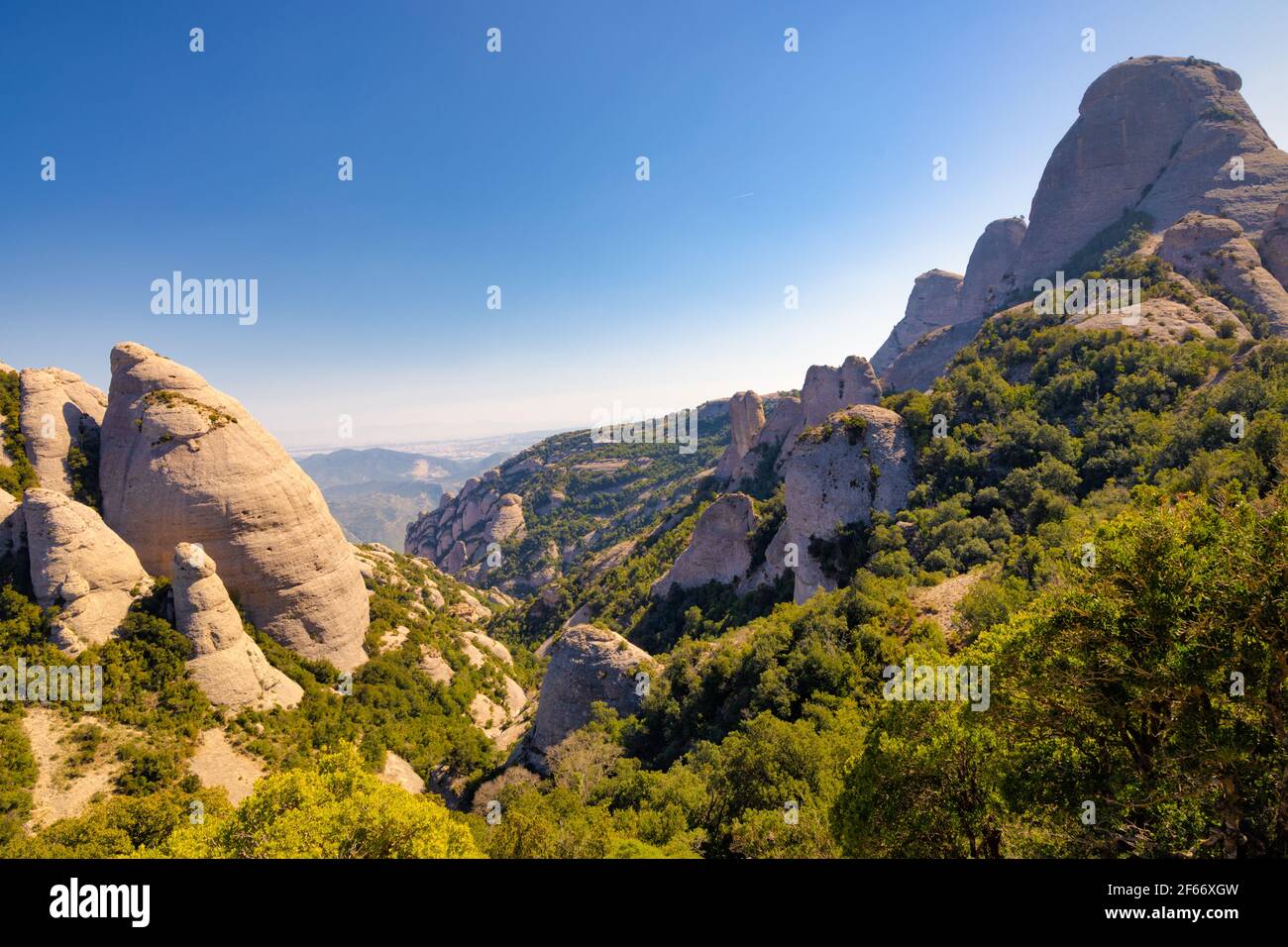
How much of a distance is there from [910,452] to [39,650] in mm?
49001

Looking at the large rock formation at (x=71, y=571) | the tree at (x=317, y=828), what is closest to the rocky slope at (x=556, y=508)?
the large rock formation at (x=71, y=571)

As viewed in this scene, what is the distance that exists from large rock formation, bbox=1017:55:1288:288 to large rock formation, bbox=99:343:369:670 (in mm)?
90265

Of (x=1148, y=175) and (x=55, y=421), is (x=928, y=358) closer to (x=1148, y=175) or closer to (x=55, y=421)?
(x=1148, y=175)

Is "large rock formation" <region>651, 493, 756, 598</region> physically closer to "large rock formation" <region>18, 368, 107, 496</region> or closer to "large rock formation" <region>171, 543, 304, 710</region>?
"large rock formation" <region>171, 543, 304, 710</region>

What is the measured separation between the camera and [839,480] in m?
35.8

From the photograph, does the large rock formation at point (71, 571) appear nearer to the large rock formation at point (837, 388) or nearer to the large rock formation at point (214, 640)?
the large rock formation at point (214, 640)

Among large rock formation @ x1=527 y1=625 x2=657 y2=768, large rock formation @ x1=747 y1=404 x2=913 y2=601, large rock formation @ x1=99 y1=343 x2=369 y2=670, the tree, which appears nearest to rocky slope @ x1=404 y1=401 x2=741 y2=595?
large rock formation @ x1=747 y1=404 x2=913 y2=601

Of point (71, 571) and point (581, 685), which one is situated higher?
point (71, 571)

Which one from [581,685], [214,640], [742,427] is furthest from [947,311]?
[214,640]

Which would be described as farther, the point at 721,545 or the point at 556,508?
the point at 556,508

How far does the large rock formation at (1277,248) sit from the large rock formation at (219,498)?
7996 centimetres

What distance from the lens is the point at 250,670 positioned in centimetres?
2520

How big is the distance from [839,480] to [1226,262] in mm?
40865
